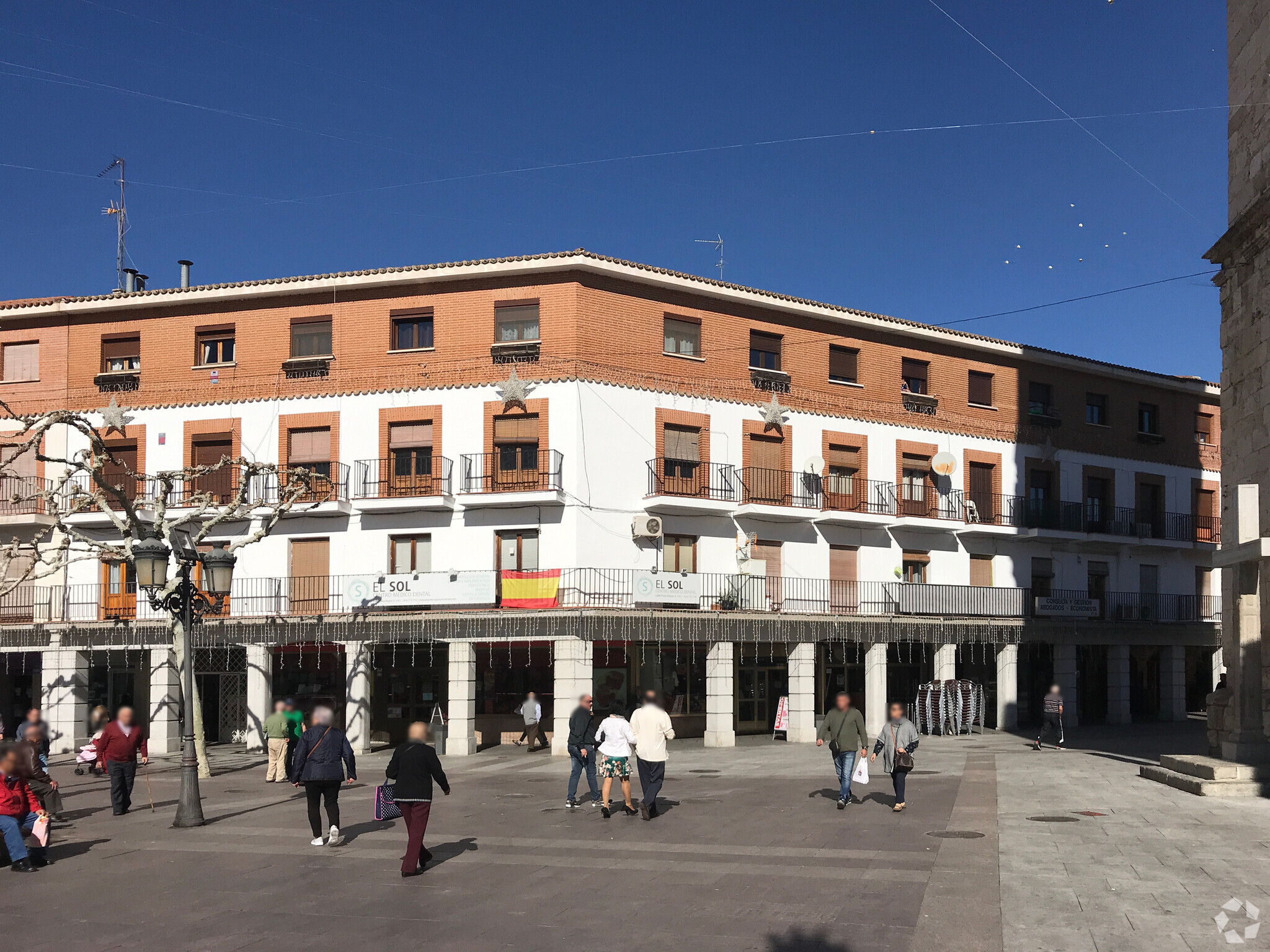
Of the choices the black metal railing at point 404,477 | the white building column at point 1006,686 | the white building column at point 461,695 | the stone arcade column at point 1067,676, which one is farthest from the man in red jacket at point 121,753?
the stone arcade column at point 1067,676

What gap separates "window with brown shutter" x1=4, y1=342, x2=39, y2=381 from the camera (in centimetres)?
3303

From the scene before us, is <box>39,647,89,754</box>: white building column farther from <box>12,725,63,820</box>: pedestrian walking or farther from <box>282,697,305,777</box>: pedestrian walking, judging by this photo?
<box>12,725,63,820</box>: pedestrian walking

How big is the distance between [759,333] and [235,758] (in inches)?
706

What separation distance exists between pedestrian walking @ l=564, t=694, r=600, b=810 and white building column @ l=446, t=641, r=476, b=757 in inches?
458

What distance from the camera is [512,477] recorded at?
96.9ft

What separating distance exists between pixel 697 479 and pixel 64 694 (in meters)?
18.2

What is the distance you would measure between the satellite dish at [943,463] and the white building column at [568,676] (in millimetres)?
12619

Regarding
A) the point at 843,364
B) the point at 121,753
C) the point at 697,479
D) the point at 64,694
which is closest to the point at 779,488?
the point at 697,479

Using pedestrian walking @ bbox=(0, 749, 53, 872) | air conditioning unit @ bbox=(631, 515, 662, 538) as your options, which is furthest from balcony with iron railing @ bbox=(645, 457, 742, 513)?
pedestrian walking @ bbox=(0, 749, 53, 872)

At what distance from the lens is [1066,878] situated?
11031 mm

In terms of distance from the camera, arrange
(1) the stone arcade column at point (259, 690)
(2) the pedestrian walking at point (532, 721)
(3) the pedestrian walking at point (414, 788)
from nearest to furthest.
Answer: (3) the pedestrian walking at point (414, 788) < (2) the pedestrian walking at point (532, 721) < (1) the stone arcade column at point (259, 690)

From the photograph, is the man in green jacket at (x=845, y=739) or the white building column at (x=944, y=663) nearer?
the man in green jacket at (x=845, y=739)

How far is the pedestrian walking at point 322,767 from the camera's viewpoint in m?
13.4

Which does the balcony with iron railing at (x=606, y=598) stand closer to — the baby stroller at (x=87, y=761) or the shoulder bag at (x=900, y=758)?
the baby stroller at (x=87, y=761)
